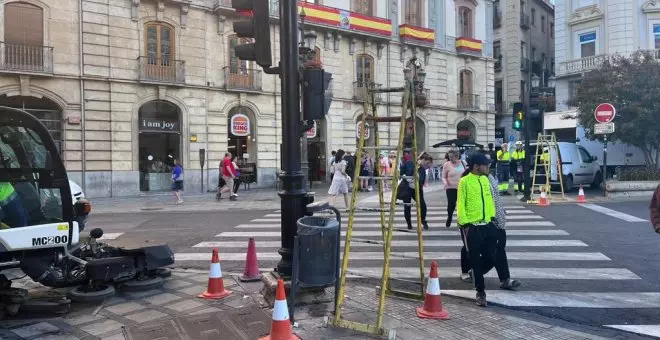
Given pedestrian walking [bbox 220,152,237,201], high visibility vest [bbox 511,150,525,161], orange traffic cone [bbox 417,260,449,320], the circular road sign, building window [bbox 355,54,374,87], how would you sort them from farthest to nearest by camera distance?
building window [bbox 355,54,374,87] → pedestrian walking [bbox 220,152,237,201] → high visibility vest [bbox 511,150,525,161] → the circular road sign → orange traffic cone [bbox 417,260,449,320]

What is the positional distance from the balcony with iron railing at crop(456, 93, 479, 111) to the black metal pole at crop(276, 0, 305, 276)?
30.4 metres

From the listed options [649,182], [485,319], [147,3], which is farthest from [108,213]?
[649,182]

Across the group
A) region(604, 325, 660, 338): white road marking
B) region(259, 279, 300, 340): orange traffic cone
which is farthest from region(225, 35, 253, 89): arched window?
region(604, 325, 660, 338): white road marking

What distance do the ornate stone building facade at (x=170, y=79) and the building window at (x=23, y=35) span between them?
39 mm

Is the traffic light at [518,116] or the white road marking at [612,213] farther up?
the traffic light at [518,116]

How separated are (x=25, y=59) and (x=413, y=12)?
21.9m

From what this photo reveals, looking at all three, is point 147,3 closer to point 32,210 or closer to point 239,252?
point 239,252

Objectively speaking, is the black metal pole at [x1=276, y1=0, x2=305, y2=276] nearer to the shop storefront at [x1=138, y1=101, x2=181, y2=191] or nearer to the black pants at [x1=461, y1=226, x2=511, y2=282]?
the black pants at [x1=461, y1=226, x2=511, y2=282]

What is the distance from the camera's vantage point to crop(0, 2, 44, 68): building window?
19.8 m

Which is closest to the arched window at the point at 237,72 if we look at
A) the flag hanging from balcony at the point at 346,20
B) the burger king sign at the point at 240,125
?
the burger king sign at the point at 240,125

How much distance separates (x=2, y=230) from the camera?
200 inches

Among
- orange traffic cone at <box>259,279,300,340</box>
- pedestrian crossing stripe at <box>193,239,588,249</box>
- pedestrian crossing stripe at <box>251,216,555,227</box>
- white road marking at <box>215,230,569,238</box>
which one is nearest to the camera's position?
orange traffic cone at <box>259,279,300,340</box>

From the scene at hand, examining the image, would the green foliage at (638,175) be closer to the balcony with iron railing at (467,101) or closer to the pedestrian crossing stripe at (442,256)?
the pedestrian crossing stripe at (442,256)

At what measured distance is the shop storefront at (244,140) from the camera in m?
25.7
